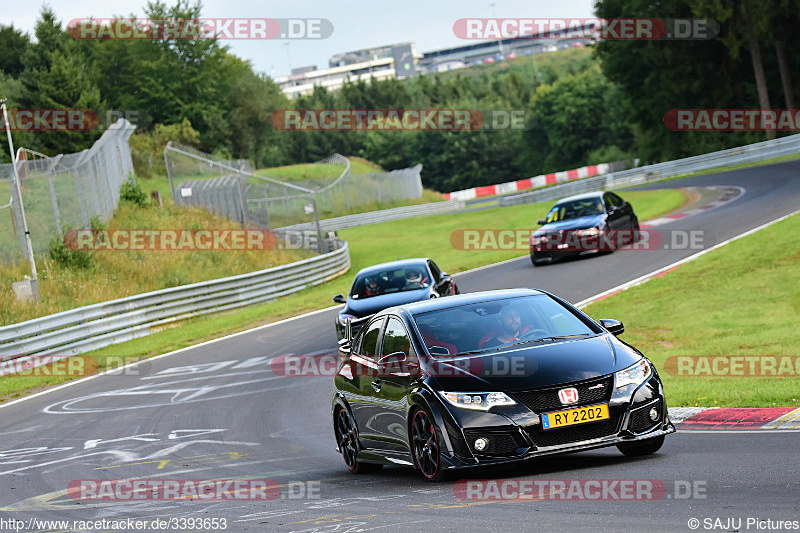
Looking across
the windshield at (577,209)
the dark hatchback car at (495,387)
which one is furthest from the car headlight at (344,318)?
the windshield at (577,209)

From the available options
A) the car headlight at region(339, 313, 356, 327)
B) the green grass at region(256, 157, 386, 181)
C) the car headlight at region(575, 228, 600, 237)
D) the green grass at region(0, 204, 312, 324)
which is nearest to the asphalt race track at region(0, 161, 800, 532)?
the car headlight at region(339, 313, 356, 327)

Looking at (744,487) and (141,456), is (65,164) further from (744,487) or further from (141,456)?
(744,487)

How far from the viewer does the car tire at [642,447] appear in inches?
322

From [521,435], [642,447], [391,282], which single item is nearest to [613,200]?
[391,282]

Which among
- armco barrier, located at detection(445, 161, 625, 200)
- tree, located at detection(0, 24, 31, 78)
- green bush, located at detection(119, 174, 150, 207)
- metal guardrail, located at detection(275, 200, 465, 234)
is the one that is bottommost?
armco barrier, located at detection(445, 161, 625, 200)

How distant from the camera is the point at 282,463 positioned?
1059 cm

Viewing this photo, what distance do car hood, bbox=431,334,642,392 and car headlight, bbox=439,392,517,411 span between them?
5cm

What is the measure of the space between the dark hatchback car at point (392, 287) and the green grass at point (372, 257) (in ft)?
19.3

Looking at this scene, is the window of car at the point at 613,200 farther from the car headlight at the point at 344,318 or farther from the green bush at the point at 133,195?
the green bush at the point at 133,195

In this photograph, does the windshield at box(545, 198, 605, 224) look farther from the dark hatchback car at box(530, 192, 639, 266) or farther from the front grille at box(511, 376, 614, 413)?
the front grille at box(511, 376, 614, 413)

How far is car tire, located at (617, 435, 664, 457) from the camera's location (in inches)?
322

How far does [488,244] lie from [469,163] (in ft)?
255

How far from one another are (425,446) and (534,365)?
106 centimetres

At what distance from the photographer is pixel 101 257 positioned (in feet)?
95.8
